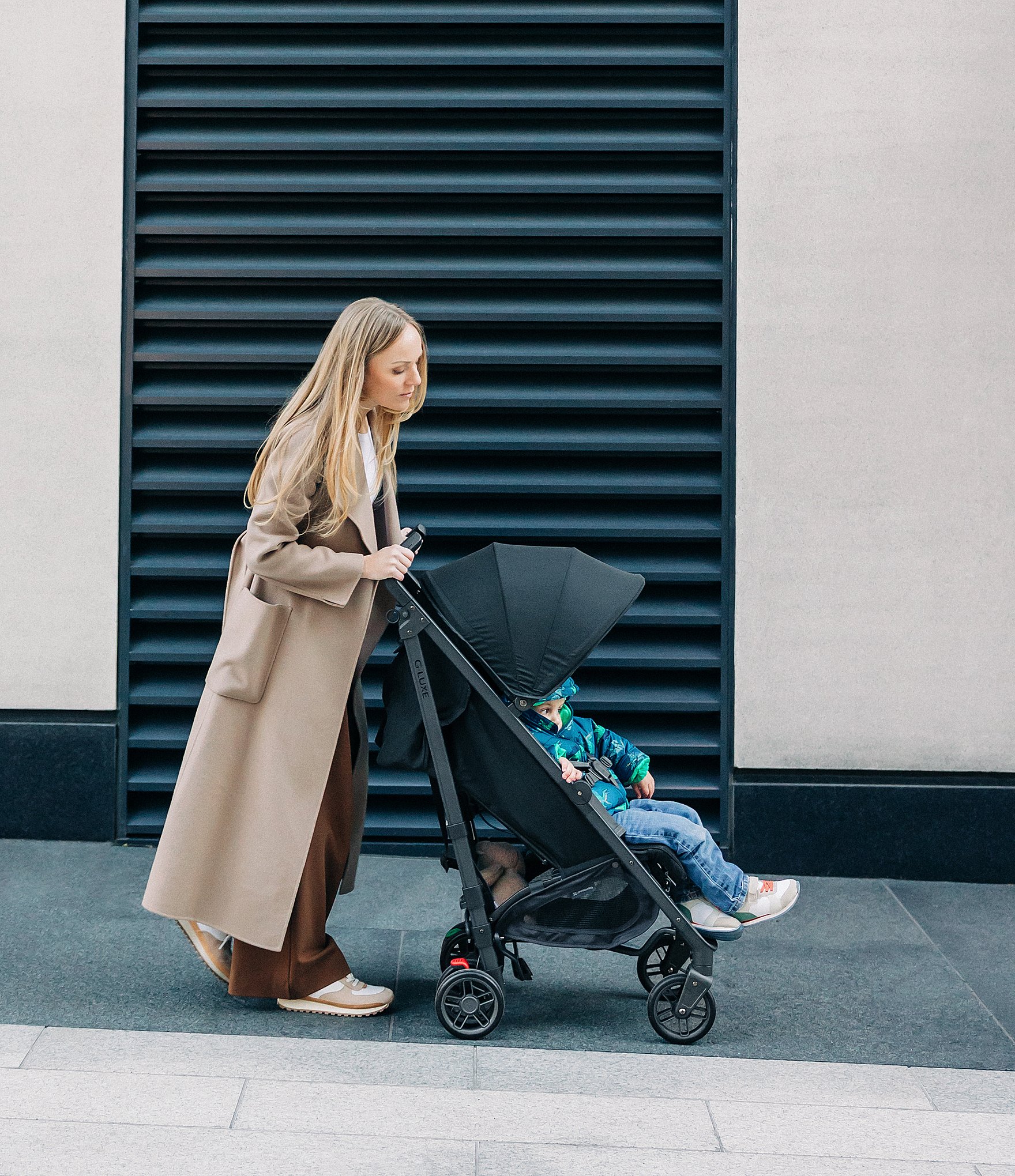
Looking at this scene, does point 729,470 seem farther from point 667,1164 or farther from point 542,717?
point 667,1164

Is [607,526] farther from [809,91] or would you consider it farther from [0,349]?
[0,349]

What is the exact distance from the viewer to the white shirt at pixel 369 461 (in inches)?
129

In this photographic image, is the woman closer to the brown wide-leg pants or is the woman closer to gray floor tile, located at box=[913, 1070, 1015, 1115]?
the brown wide-leg pants

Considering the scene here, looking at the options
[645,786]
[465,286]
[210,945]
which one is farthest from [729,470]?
[210,945]

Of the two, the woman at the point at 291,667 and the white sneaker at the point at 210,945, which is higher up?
the woman at the point at 291,667

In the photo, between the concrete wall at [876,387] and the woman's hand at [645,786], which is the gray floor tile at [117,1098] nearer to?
the woman's hand at [645,786]

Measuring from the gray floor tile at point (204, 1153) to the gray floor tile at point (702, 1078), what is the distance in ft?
1.37

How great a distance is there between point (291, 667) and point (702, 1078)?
4.94 feet

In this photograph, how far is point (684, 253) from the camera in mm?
4910

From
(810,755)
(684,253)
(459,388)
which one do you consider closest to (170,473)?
(459,388)

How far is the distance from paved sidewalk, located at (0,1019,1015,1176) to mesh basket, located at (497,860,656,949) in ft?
0.97

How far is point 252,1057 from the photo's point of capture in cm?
301

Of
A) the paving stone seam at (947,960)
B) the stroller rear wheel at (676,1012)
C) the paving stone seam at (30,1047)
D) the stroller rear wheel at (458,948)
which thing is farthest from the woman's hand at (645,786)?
the paving stone seam at (30,1047)

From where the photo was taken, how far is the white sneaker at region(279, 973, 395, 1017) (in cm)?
337
